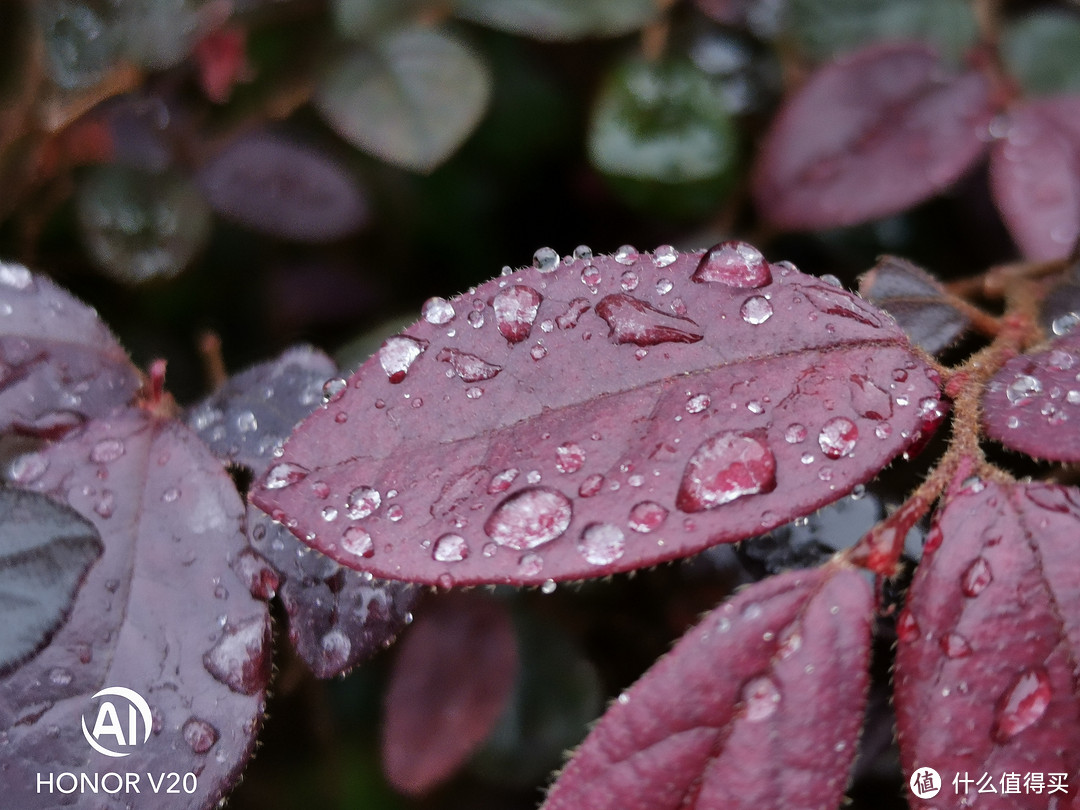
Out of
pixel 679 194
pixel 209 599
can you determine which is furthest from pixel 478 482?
pixel 679 194

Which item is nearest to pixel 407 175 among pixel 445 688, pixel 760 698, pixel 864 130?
pixel 864 130

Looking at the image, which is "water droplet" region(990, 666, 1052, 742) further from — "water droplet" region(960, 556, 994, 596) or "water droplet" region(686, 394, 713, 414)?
"water droplet" region(686, 394, 713, 414)

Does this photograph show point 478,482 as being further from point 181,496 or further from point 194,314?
point 194,314

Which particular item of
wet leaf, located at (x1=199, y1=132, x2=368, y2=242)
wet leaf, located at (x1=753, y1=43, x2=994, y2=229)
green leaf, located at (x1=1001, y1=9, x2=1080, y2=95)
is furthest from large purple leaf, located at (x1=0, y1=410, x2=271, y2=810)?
green leaf, located at (x1=1001, y1=9, x2=1080, y2=95)

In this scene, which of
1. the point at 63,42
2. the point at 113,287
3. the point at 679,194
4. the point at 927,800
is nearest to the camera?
the point at 927,800

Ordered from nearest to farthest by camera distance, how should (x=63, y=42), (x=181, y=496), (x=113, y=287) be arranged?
(x=181, y=496) < (x=63, y=42) < (x=113, y=287)

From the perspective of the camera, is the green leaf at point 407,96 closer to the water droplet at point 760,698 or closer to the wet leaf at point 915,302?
the wet leaf at point 915,302
